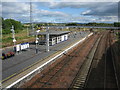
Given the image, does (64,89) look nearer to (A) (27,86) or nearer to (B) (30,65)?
(A) (27,86)

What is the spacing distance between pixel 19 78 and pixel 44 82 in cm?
228

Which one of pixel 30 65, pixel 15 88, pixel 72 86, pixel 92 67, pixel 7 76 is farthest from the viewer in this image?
pixel 92 67

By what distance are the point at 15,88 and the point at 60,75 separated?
16.3 feet

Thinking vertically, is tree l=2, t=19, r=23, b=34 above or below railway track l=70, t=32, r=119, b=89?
above

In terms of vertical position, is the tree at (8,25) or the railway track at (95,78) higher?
the tree at (8,25)

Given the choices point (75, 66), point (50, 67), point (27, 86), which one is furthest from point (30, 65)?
point (75, 66)

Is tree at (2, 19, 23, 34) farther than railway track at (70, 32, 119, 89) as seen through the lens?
Yes

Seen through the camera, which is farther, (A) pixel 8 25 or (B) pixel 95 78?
(A) pixel 8 25

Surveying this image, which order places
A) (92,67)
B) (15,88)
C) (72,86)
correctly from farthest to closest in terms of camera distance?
(92,67) → (72,86) → (15,88)

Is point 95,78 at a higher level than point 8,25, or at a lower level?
lower

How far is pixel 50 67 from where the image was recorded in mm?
16938

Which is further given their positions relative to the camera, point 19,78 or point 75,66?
point 75,66

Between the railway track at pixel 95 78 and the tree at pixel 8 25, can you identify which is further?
the tree at pixel 8 25

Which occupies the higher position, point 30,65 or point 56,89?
point 30,65
